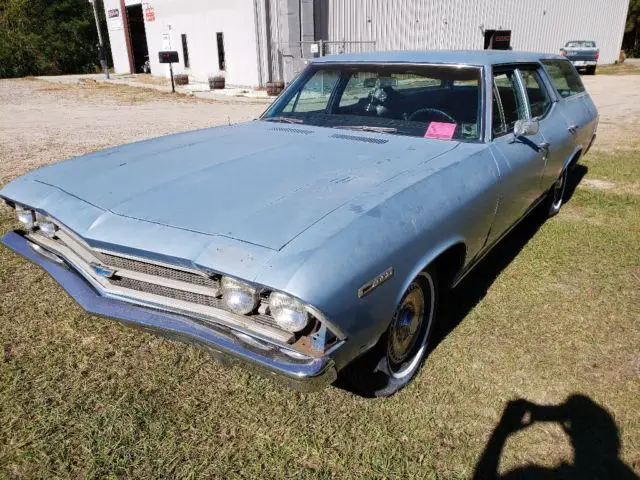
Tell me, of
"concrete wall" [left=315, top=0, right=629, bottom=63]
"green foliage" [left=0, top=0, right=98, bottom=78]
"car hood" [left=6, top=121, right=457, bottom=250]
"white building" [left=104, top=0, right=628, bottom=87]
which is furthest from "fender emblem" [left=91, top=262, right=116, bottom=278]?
"green foliage" [left=0, top=0, right=98, bottom=78]

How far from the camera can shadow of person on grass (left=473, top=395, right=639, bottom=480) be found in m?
2.06

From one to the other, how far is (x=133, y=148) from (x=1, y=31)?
122ft

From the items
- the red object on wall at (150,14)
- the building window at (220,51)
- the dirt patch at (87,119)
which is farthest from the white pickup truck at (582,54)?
the red object on wall at (150,14)

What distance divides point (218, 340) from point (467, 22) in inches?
910

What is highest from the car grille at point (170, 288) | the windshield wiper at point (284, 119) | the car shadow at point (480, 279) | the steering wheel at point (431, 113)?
the steering wheel at point (431, 113)

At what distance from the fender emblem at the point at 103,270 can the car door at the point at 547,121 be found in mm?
3013

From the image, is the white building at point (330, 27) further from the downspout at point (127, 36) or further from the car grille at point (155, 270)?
the car grille at point (155, 270)

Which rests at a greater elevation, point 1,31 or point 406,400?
point 1,31

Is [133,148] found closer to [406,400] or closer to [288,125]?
[288,125]

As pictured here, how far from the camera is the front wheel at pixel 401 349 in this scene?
7.47 feet

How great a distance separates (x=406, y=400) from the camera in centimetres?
246

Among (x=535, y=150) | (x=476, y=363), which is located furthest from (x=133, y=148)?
(x=535, y=150)

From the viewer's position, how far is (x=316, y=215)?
202 centimetres

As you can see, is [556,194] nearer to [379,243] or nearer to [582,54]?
[379,243]
